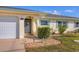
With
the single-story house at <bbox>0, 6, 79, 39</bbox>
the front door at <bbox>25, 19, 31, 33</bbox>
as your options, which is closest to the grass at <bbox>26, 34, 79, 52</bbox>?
the single-story house at <bbox>0, 6, 79, 39</bbox>

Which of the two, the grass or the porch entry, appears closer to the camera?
the porch entry

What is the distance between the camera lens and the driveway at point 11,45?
13.8 m

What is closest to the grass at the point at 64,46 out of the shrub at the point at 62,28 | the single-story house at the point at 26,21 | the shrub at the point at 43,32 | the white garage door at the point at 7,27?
the shrub at the point at 62,28

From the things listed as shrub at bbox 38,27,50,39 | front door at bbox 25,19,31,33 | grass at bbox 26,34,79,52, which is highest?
front door at bbox 25,19,31,33

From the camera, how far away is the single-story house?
13.8 metres

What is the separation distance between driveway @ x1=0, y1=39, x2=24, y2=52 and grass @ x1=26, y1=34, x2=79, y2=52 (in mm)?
518

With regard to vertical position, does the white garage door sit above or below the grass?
above

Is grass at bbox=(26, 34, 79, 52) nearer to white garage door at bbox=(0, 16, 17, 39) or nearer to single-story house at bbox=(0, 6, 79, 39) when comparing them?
single-story house at bbox=(0, 6, 79, 39)

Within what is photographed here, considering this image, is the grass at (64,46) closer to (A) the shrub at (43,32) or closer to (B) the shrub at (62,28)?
(B) the shrub at (62,28)

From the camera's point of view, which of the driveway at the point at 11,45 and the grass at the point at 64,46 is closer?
the driveway at the point at 11,45
